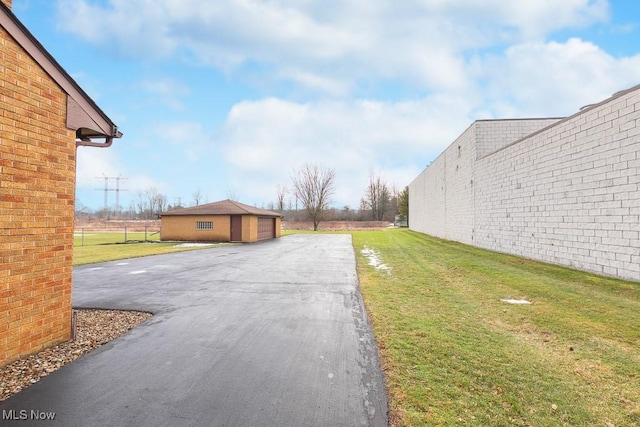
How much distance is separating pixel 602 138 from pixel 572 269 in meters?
3.64

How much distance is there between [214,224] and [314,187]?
1013 inches

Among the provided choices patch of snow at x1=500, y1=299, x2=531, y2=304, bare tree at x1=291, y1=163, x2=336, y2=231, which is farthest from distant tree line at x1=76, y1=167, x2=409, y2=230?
patch of snow at x1=500, y1=299, x2=531, y2=304

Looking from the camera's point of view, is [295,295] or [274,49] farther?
[274,49]

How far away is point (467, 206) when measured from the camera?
17031mm

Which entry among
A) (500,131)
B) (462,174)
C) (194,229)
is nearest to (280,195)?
(194,229)

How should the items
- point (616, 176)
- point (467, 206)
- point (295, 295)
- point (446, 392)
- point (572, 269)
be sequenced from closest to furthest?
point (446, 392) → point (295, 295) → point (616, 176) → point (572, 269) → point (467, 206)

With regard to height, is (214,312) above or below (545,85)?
below

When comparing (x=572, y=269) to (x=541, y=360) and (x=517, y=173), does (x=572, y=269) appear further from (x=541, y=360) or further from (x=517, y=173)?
(x=541, y=360)

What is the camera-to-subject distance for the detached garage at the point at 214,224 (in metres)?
22.9

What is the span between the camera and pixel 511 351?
3.59 meters

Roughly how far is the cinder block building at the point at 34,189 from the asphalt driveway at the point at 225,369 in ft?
2.43

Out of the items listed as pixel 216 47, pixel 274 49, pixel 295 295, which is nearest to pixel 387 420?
pixel 295 295

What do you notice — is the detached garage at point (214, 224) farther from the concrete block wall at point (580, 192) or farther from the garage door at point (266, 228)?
the concrete block wall at point (580, 192)

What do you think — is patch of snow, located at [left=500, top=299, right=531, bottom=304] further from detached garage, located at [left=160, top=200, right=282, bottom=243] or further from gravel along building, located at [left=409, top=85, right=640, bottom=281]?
detached garage, located at [left=160, top=200, right=282, bottom=243]
